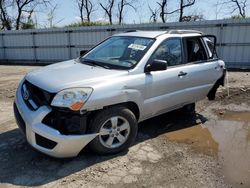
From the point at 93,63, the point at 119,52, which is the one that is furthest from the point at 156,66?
the point at 93,63

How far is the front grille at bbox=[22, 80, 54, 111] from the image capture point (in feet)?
11.6

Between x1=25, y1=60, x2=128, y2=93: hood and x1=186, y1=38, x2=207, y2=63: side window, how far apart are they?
1.67 m

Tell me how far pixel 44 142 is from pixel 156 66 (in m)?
1.92

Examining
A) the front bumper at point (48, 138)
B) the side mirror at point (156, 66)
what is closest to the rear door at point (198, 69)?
the side mirror at point (156, 66)

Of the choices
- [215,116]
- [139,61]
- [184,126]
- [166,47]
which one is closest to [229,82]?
[215,116]

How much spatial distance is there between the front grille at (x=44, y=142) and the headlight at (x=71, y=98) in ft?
1.49

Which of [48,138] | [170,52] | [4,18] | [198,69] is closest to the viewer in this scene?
[48,138]

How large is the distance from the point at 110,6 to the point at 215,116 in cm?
2701

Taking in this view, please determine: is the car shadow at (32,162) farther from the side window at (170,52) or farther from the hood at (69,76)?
the side window at (170,52)

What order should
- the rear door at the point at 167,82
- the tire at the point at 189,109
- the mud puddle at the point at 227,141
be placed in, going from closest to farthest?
1. the mud puddle at the point at 227,141
2. the rear door at the point at 167,82
3. the tire at the point at 189,109

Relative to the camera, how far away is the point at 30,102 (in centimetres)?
374

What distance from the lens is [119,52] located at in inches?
186

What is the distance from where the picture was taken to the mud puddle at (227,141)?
3.60m

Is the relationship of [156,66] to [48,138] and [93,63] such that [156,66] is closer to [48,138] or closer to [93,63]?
[93,63]
